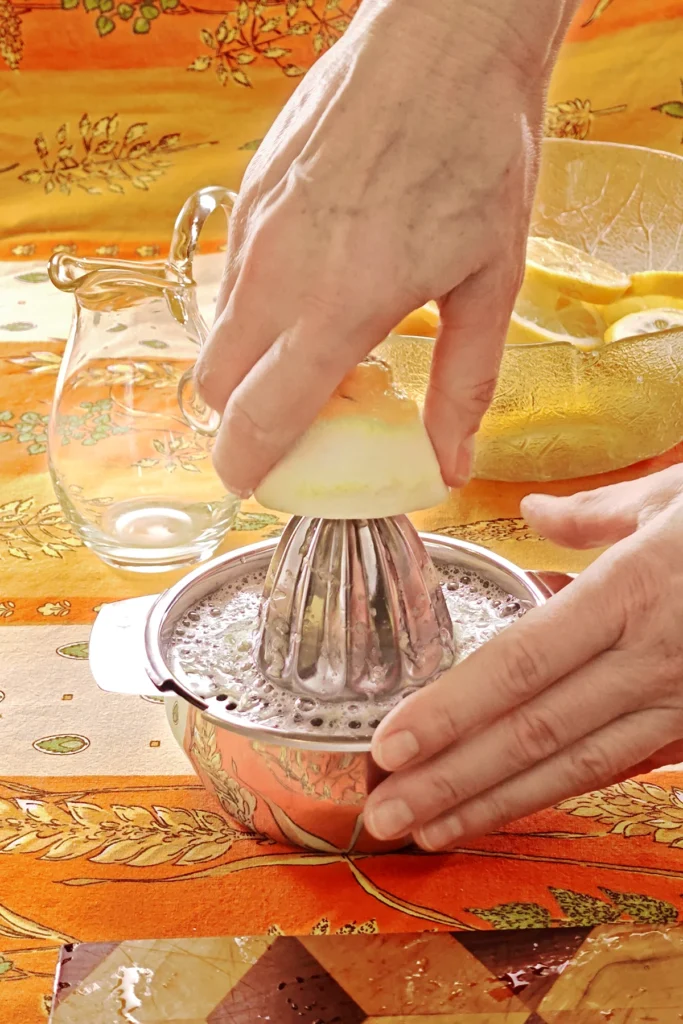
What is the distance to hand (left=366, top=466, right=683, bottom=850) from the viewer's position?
1.69 ft

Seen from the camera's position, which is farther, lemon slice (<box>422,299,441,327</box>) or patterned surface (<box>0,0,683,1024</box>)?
lemon slice (<box>422,299,441,327</box>)

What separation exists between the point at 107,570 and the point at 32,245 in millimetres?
687

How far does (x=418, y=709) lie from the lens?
0.51m

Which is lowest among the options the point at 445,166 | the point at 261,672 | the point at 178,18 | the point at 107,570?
the point at 107,570

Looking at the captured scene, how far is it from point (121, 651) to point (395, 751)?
15 cm

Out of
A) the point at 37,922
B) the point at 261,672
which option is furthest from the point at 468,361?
the point at 37,922

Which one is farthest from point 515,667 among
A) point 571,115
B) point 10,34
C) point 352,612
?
point 10,34

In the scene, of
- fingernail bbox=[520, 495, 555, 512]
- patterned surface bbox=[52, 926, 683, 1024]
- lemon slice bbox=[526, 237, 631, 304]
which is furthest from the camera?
lemon slice bbox=[526, 237, 631, 304]

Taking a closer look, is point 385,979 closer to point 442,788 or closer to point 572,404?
point 442,788

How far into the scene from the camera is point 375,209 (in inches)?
18.9

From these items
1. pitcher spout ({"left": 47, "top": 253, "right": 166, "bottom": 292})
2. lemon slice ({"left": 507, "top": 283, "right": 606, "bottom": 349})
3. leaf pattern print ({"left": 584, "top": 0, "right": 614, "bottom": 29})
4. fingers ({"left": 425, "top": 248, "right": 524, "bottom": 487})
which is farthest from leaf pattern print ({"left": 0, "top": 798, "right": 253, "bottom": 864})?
leaf pattern print ({"left": 584, "top": 0, "right": 614, "bottom": 29})

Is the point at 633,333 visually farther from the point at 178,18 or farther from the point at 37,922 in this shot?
the point at 178,18

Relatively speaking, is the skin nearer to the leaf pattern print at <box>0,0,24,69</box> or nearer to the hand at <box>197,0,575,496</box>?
the hand at <box>197,0,575,496</box>

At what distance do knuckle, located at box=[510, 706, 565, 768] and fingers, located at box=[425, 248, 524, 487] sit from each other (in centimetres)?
12
